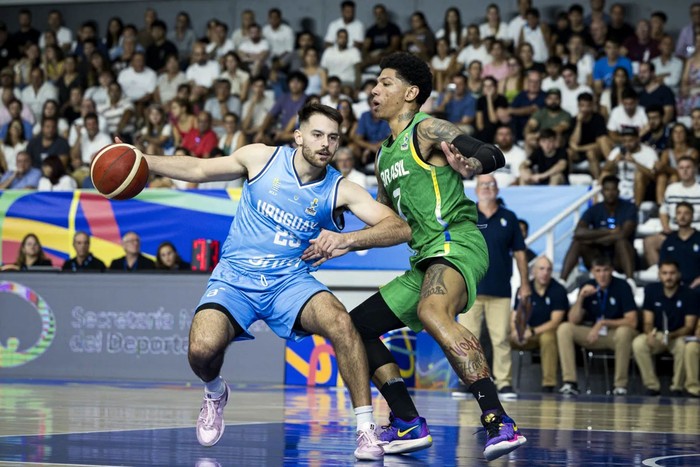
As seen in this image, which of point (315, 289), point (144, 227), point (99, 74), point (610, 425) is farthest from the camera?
point (99, 74)

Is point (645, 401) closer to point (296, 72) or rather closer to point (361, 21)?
point (296, 72)

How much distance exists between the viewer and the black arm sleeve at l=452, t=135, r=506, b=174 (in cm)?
599

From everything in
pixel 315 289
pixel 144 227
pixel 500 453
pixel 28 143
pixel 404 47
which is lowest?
pixel 500 453

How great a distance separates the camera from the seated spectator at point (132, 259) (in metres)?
15.1

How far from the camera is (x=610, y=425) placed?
346 inches

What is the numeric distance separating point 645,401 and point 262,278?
7.16 metres

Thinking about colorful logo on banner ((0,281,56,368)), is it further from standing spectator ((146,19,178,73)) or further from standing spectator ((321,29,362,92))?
standing spectator ((146,19,178,73))

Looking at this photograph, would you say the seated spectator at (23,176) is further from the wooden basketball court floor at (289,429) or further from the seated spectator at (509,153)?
the seated spectator at (509,153)

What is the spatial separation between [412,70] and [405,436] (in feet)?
6.85

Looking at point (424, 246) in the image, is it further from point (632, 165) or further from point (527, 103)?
point (527, 103)

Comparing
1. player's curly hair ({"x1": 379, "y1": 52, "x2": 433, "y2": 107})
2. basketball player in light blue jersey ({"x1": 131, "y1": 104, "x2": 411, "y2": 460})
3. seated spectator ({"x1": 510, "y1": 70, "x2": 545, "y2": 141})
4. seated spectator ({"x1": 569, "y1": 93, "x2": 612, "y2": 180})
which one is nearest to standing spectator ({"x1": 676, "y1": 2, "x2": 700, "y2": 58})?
seated spectator ({"x1": 569, "y1": 93, "x2": 612, "y2": 180})

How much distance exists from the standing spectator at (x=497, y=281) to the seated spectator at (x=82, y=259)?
16.9 feet

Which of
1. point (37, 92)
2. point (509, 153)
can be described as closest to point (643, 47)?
point (509, 153)

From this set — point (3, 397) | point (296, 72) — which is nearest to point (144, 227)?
point (296, 72)
